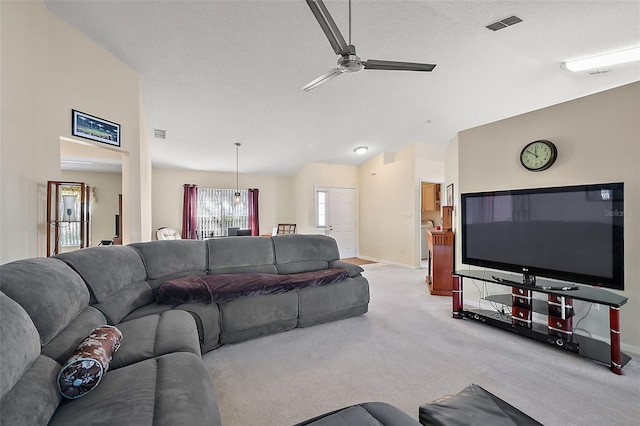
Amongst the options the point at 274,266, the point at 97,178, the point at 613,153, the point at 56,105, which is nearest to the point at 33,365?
the point at 274,266

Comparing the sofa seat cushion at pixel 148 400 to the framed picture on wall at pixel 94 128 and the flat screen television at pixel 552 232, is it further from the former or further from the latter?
the flat screen television at pixel 552 232

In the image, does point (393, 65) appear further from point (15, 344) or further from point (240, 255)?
point (15, 344)

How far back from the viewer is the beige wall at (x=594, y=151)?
8.18 feet

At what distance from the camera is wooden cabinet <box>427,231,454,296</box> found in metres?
4.36

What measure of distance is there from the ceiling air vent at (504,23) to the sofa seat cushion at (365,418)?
10.3 feet

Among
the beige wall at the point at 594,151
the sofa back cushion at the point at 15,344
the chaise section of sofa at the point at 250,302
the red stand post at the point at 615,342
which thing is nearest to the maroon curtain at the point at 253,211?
the chaise section of sofa at the point at 250,302

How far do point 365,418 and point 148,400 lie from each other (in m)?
0.87

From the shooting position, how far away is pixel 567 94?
12.7ft

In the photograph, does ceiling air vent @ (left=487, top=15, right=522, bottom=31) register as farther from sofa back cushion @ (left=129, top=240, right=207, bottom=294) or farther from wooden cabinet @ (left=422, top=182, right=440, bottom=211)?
wooden cabinet @ (left=422, top=182, right=440, bottom=211)

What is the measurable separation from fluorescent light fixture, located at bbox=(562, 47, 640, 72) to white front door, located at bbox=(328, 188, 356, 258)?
17.5 feet

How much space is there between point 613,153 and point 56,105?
5.17m

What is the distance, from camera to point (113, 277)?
2.18 meters

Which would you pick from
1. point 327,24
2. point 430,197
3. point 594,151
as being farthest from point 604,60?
point 430,197

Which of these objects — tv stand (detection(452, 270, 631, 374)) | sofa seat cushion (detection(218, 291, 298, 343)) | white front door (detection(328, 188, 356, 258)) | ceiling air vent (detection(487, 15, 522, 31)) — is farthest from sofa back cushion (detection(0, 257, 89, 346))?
white front door (detection(328, 188, 356, 258))
